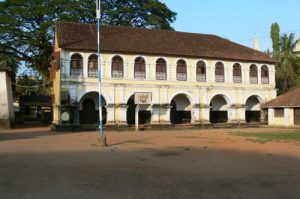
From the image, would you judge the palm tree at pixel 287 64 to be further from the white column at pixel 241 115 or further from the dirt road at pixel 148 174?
the dirt road at pixel 148 174

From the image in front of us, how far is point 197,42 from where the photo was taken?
41281mm

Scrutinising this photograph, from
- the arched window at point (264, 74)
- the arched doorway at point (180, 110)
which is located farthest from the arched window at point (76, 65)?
the arched window at point (264, 74)

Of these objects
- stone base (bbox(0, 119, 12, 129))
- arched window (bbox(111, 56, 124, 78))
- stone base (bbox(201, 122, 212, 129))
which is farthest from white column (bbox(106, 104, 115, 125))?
stone base (bbox(201, 122, 212, 129))

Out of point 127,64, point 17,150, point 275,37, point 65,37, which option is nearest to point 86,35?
point 65,37

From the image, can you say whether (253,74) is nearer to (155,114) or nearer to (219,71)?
(219,71)

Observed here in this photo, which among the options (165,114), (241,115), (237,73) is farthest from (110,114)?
A: (237,73)

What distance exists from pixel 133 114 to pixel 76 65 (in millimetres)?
7072

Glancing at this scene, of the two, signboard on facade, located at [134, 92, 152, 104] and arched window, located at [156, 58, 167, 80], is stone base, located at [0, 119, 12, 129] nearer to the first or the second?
signboard on facade, located at [134, 92, 152, 104]

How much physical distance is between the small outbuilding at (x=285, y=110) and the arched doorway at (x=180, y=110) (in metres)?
7.69

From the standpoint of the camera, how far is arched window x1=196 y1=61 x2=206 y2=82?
129ft

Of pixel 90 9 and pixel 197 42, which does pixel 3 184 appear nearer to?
pixel 197 42

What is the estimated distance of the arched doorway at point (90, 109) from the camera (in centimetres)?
3622

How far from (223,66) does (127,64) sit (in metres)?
9.57

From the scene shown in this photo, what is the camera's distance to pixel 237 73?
41.0 meters
